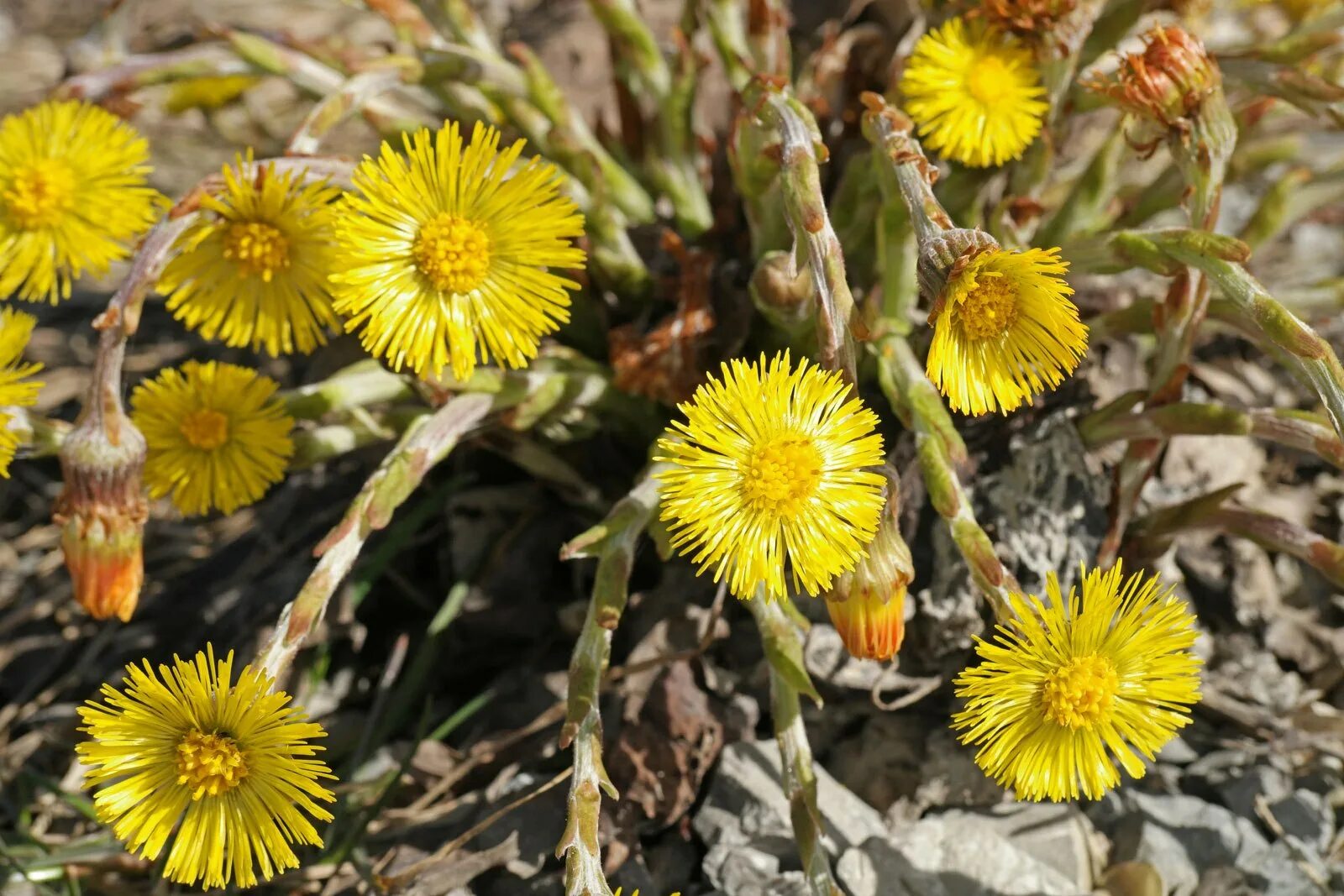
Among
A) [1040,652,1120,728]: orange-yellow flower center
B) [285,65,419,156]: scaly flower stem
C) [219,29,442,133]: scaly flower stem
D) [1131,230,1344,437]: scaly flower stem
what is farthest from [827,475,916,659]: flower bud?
[219,29,442,133]: scaly flower stem

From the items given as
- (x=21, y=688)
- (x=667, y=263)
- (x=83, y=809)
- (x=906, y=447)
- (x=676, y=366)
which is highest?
(x=667, y=263)

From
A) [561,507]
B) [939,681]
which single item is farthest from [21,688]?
[939,681]

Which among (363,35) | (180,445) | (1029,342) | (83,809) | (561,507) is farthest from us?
(363,35)

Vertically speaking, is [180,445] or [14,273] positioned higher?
[14,273]

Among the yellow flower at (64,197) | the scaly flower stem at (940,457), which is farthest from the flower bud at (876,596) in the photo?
the yellow flower at (64,197)

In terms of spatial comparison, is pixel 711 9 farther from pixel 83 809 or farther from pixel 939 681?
pixel 83 809

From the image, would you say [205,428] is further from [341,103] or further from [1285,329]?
[1285,329]

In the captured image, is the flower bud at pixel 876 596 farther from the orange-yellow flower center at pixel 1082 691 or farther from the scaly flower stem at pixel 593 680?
the scaly flower stem at pixel 593 680
